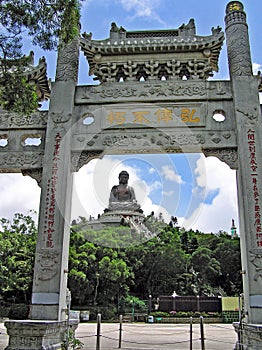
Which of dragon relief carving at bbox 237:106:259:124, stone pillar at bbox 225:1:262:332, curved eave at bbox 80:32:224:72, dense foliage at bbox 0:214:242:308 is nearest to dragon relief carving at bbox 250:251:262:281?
stone pillar at bbox 225:1:262:332

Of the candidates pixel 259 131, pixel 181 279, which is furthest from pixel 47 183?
pixel 181 279

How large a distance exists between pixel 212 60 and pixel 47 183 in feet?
15.7

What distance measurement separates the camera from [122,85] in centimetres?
837

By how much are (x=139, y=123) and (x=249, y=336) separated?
4548mm

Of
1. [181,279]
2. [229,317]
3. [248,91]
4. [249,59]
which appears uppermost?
[249,59]

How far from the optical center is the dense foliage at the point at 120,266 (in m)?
19.5

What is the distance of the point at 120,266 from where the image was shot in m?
20.3

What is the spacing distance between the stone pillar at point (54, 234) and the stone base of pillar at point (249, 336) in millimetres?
3233

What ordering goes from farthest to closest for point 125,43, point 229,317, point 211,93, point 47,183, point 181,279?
point 181,279 < point 229,317 < point 125,43 < point 211,93 < point 47,183

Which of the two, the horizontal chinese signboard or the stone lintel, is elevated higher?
the stone lintel

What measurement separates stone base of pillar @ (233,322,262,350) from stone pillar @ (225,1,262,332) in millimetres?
198

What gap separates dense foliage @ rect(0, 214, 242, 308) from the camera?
63.8 ft

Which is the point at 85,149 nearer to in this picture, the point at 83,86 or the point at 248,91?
the point at 83,86

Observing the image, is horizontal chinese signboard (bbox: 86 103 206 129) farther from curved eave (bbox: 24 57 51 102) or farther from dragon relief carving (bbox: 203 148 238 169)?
curved eave (bbox: 24 57 51 102)
